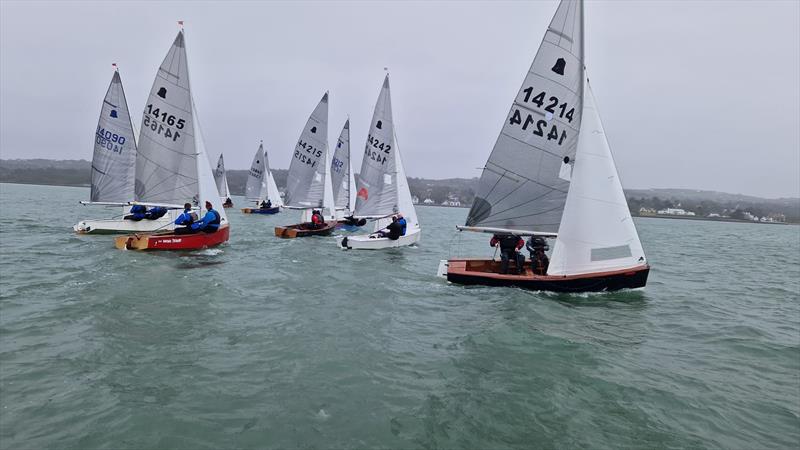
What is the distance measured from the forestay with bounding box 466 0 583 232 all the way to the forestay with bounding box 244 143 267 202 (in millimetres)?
42776

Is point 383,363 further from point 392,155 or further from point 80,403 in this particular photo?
point 392,155

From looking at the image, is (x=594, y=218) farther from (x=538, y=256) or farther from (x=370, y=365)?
(x=370, y=365)

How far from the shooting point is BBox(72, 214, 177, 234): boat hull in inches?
747

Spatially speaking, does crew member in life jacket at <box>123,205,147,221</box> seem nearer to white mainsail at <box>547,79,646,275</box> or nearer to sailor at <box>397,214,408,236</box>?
sailor at <box>397,214,408,236</box>

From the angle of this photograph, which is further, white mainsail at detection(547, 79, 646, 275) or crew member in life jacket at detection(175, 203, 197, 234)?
crew member in life jacket at detection(175, 203, 197, 234)

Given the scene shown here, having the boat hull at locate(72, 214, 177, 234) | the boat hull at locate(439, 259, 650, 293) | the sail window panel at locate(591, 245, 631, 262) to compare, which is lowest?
the boat hull at locate(439, 259, 650, 293)

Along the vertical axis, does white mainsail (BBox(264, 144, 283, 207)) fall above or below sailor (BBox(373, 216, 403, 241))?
above

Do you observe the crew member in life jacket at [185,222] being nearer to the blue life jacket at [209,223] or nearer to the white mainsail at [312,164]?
the blue life jacket at [209,223]

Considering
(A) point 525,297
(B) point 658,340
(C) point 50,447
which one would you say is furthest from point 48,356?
(B) point 658,340

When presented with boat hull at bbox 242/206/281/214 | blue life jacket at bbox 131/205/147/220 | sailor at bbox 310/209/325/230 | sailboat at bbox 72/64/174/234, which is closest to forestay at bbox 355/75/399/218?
sailor at bbox 310/209/325/230

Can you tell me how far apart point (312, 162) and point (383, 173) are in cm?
660

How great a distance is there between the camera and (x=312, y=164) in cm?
2636

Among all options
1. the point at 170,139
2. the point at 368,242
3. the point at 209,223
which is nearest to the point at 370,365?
the point at 209,223

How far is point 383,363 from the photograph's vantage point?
6.40 meters
